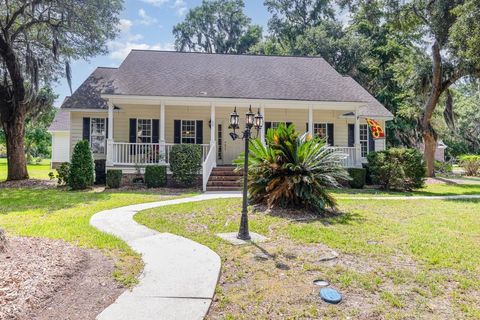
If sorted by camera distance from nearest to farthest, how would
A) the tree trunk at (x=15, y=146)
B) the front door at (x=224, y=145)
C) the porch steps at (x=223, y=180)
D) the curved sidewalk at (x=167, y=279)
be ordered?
1. the curved sidewalk at (x=167, y=279)
2. the porch steps at (x=223, y=180)
3. the tree trunk at (x=15, y=146)
4. the front door at (x=224, y=145)

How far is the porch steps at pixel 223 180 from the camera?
42.6 ft

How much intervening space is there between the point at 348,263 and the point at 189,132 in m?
12.7

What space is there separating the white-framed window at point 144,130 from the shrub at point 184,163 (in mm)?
3200

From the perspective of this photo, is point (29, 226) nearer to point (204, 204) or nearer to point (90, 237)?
point (90, 237)

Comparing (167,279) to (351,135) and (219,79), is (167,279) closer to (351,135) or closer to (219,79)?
(219,79)

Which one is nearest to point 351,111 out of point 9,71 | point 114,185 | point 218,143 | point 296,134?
point 218,143

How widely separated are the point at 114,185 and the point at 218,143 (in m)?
5.60

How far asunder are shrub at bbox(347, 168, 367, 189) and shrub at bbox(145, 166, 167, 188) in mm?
7676

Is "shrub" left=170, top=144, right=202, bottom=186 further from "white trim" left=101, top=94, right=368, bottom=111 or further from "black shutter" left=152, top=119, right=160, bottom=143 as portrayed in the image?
"black shutter" left=152, top=119, right=160, bottom=143

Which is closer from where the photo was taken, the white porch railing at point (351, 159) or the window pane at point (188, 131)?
the white porch railing at point (351, 159)

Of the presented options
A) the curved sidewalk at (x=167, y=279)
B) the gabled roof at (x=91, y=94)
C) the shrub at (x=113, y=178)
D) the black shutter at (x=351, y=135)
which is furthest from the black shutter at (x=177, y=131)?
the curved sidewalk at (x=167, y=279)

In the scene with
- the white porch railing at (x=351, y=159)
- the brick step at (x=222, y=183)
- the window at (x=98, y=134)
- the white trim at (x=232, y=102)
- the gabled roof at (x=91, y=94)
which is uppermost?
the gabled roof at (x=91, y=94)

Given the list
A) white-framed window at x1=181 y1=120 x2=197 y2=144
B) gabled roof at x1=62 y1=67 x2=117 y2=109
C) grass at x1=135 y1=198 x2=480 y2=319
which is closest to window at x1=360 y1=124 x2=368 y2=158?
white-framed window at x1=181 y1=120 x2=197 y2=144

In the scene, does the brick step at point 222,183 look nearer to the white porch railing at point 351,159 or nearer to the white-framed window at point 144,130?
the white-framed window at point 144,130
